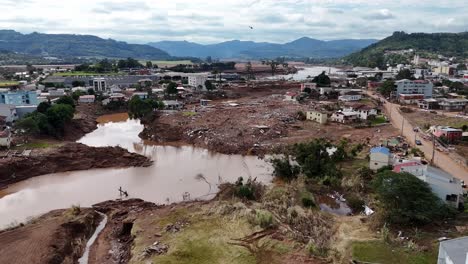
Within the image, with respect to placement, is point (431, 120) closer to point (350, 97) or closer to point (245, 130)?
point (350, 97)

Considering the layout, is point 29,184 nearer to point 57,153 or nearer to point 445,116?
point 57,153

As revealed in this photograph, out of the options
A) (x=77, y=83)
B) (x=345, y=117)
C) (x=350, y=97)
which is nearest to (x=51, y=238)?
(x=345, y=117)

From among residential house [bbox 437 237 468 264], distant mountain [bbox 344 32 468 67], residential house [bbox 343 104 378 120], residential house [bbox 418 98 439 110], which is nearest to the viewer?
residential house [bbox 437 237 468 264]

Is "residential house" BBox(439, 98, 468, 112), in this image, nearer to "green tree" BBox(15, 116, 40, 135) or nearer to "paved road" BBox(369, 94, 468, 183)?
"paved road" BBox(369, 94, 468, 183)

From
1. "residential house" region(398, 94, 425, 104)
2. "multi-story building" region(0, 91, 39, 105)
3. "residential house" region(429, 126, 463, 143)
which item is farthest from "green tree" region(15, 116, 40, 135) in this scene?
"residential house" region(398, 94, 425, 104)

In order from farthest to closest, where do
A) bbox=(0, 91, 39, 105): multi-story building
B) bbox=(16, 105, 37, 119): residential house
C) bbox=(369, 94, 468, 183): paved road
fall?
bbox=(0, 91, 39, 105): multi-story building → bbox=(16, 105, 37, 119): residential house → bbox=(369, 94, 468, 183): paved road

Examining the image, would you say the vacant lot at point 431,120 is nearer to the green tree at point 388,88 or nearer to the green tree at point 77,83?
the green tree at point 388,88
